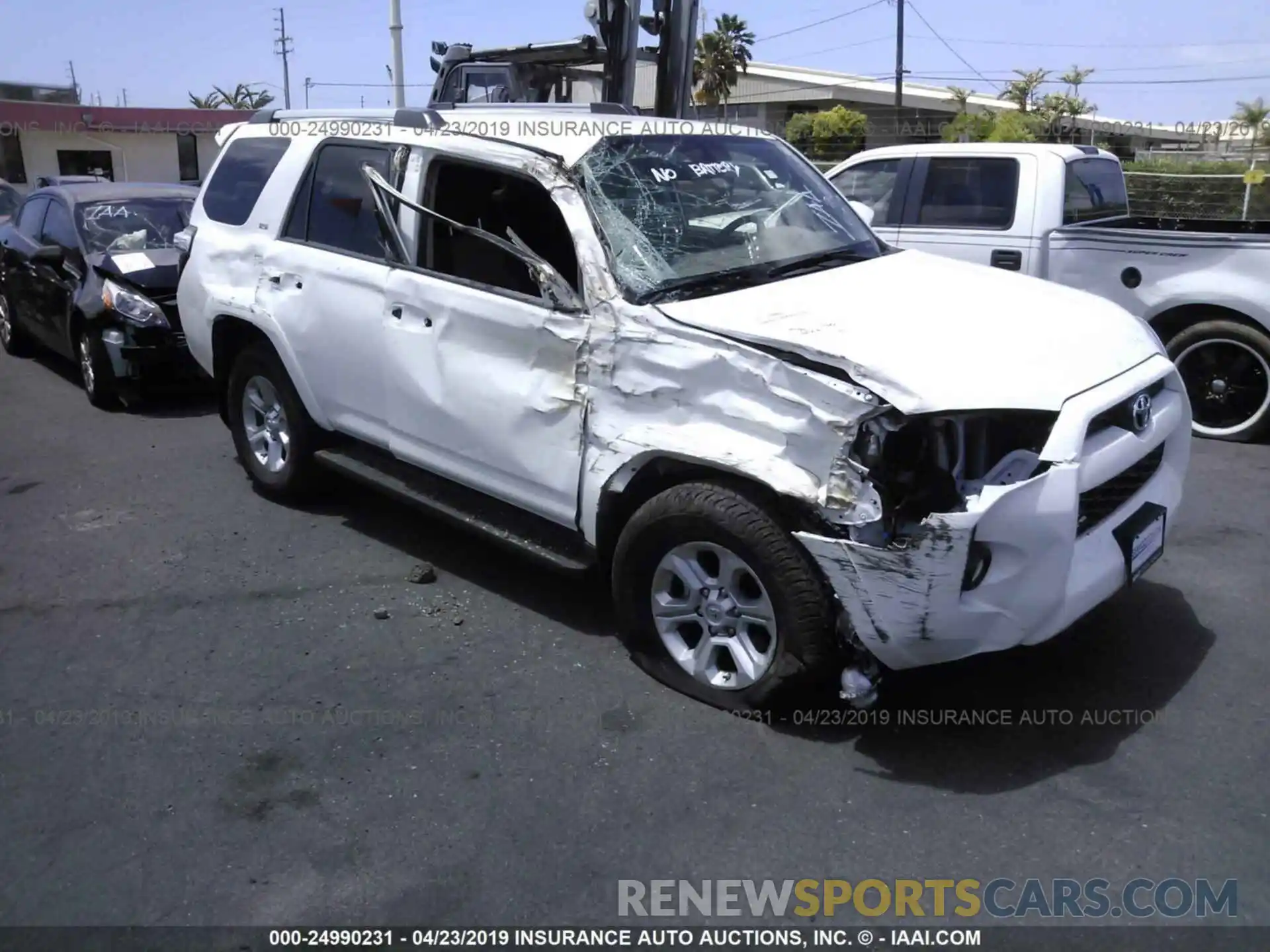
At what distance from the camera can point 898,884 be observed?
3.16 metres

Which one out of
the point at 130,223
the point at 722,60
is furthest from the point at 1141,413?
the point at 722,60

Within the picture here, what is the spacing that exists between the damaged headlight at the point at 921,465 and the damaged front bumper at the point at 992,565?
0.26ft

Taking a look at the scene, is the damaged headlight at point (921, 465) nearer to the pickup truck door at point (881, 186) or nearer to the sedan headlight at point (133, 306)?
the pickup truck door at point (881, 186)

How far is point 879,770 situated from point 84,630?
3.39 m

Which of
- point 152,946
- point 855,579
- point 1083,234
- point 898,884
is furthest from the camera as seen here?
point 1083,234

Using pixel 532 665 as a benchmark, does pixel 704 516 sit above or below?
above

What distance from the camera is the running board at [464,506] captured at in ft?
14.6

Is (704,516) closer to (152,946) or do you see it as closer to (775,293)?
(775,293)

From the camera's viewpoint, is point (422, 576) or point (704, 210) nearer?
point (704, 210)

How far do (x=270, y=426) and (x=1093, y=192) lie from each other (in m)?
6.38

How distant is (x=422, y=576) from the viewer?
528 cm

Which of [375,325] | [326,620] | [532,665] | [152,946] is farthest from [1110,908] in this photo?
[375,325]

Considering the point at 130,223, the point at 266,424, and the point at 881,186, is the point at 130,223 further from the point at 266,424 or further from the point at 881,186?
the point at 881,186

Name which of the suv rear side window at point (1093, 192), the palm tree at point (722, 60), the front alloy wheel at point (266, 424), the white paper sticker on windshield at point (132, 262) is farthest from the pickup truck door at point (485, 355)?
the palm tree at point (722, 60)
